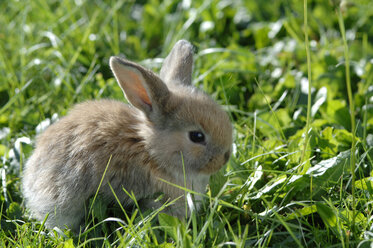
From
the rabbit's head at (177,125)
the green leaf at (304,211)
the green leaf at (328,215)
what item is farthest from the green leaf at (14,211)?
the green leaf at (328,215)

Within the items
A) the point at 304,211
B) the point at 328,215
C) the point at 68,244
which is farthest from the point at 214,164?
the point at 68,244

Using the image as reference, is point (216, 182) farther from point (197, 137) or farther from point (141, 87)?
point (141, 87)

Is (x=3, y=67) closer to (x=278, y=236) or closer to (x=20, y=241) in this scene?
(x=20, y=241)

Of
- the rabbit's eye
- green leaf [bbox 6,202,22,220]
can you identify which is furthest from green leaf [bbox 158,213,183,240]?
green leaf [bbox 6,202,22,220]

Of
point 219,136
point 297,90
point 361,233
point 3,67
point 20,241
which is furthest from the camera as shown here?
point 3,67

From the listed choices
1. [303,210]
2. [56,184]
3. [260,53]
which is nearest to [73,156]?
[56,184]

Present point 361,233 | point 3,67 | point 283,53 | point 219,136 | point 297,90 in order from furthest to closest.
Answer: point 283,53, point 3,67, point 297,90, point 219,136, point 361,233

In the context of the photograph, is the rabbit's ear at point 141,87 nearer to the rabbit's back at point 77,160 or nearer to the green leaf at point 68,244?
the rabbit's back at point 77,160

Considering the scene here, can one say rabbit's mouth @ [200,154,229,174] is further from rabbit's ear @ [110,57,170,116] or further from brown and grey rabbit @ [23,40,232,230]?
rabbit's ear @ [110,57,170,116]

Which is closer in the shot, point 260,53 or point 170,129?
point 170,129
